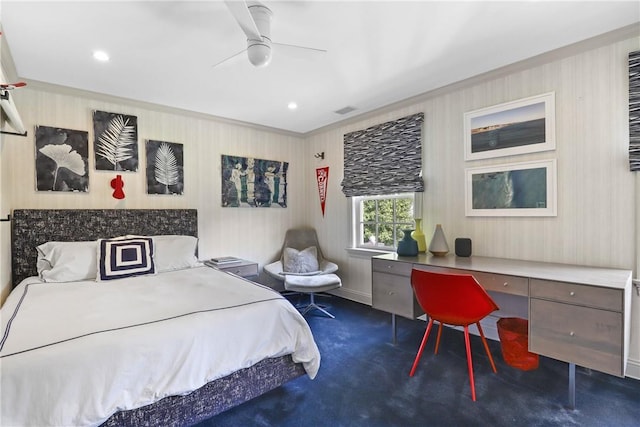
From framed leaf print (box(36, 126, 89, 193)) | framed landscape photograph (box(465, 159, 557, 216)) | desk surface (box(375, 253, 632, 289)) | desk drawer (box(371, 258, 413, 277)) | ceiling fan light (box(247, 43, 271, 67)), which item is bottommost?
desk drawer (box(371, 258, 413, 277))

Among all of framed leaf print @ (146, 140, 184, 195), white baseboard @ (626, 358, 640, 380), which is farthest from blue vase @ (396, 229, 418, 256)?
framed leaf print @ (146, 140, 184, 195)

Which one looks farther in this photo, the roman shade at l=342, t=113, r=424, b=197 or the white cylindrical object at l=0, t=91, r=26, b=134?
the roman shade at l=342, t=113, r=424, b=197

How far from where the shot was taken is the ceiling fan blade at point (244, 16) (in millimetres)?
1459

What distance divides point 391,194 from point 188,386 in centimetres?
288

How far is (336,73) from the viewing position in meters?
2.72

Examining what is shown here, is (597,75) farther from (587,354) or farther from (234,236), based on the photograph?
(234,236)

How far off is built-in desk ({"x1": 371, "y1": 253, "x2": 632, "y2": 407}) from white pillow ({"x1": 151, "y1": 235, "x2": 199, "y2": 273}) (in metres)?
2.52

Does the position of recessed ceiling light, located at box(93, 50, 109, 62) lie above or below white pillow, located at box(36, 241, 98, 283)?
above

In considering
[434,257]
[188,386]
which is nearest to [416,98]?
[434,257]

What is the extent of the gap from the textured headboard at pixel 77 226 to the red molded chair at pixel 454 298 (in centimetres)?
277

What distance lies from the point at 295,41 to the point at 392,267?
2033 millimetres

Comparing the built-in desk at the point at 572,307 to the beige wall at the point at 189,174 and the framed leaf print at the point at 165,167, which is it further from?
the framed leaf print at the point at 165,167

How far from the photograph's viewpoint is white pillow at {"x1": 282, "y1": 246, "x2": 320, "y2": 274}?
400cm

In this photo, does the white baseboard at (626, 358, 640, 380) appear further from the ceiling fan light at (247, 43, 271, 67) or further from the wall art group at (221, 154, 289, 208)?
the wall art group at (221, 154, 289, 208)
